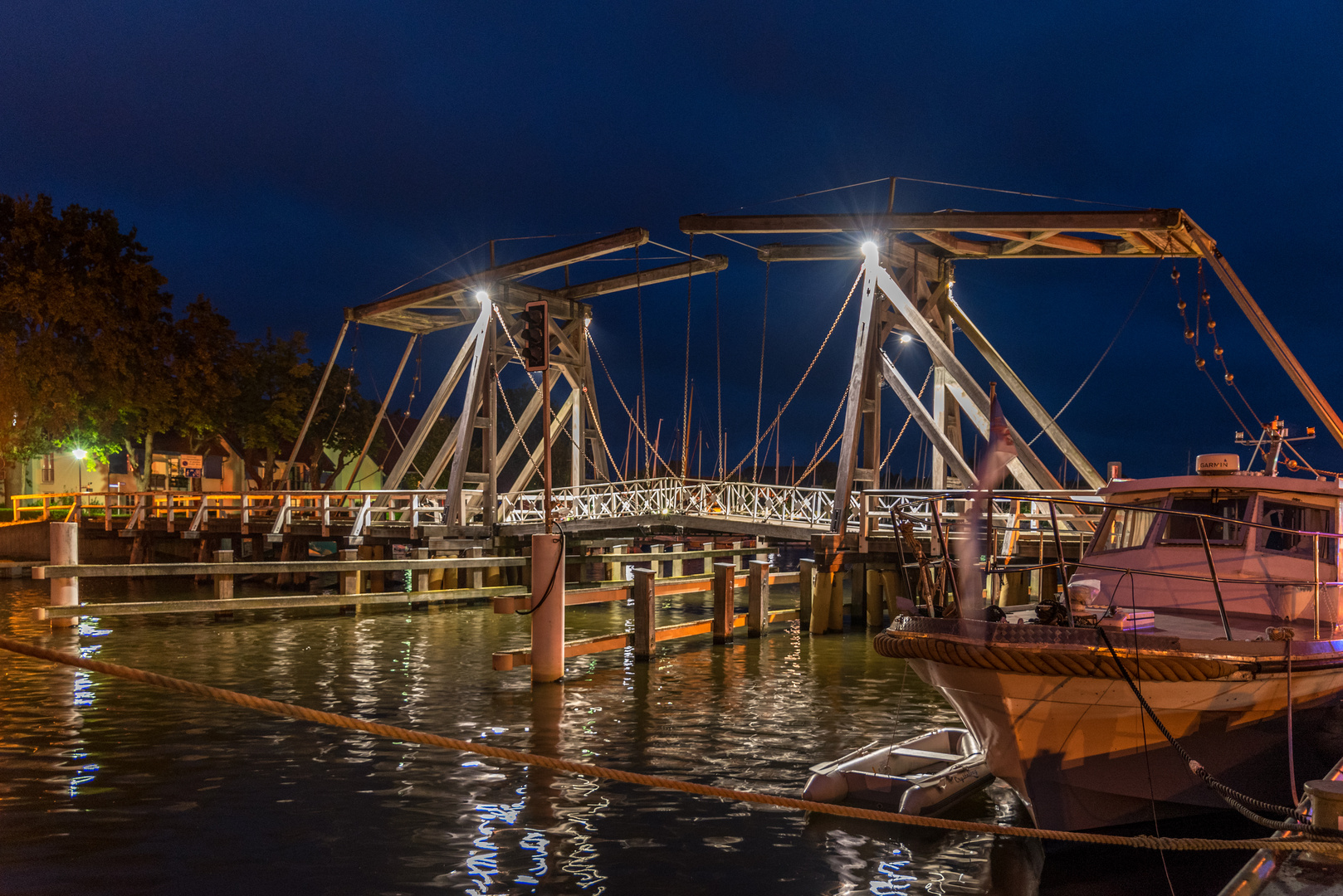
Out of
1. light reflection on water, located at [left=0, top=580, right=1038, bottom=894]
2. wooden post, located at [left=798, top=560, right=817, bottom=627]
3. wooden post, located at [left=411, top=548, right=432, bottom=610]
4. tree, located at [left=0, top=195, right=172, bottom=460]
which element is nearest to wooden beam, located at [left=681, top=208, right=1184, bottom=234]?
wooden post, located at [left=798, top=560, right=817, bottom=627]

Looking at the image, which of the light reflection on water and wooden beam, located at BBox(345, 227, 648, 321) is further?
wooden beam, located at BBox(345, 227, 648, 321)

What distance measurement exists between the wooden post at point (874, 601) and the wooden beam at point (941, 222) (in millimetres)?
6734

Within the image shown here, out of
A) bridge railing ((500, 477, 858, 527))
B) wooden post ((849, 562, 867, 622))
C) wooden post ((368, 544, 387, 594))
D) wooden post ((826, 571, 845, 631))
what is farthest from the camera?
wooden post ((368, 544, 387, 594))

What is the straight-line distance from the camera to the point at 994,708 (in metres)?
6.79

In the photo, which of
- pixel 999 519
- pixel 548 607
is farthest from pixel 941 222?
pixel 548 607

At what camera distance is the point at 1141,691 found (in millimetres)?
A: 6535

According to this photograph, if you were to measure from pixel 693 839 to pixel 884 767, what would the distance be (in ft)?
7.15

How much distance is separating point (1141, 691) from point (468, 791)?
4997 mm

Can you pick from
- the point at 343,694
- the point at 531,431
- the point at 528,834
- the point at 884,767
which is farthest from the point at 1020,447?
the point at 531,431

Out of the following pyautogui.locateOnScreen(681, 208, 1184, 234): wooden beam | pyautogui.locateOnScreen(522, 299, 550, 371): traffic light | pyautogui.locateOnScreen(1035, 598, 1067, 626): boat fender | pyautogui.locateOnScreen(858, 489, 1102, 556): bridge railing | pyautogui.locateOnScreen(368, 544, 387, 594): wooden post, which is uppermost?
pyautogui.locateOnScreen(681, 208, 1184, 234): wooden beam

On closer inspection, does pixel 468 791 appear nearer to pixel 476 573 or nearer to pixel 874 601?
pixel 874 601

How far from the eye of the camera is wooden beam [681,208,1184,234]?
16125mm

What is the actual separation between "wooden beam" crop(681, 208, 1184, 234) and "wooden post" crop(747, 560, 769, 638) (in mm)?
6545

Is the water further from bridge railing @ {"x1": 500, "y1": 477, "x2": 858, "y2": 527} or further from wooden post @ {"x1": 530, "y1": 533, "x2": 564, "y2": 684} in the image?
bridge railing @ {"x1": 500, "y1": 477, "x2": 858, "y2": 527}
